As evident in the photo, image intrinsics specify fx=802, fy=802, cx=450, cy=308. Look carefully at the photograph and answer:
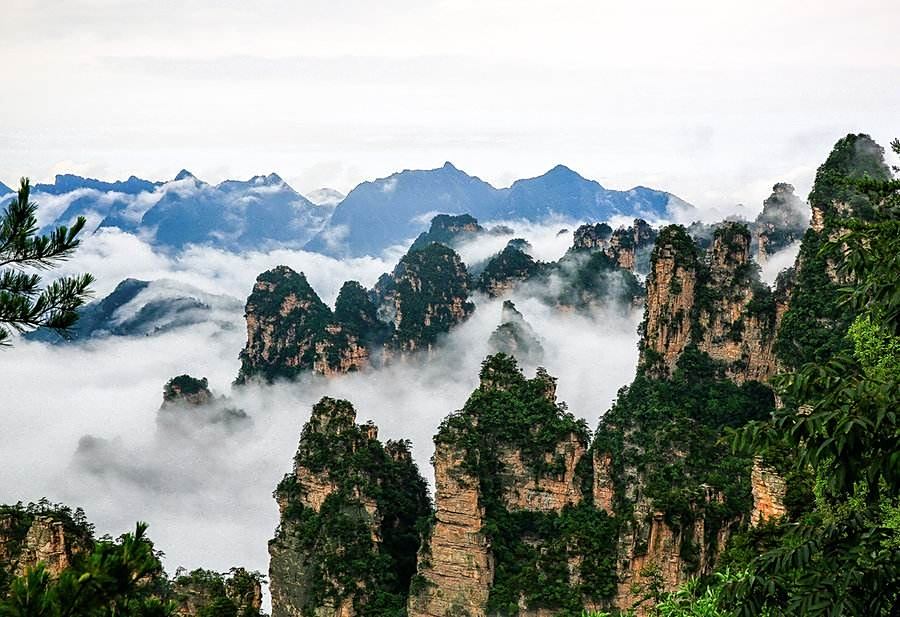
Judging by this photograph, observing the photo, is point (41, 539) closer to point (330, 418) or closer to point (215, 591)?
point (215, 591)

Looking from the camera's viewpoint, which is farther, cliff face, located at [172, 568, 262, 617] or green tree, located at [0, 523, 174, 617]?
cliff face, located at [172, 568, 262, 617]

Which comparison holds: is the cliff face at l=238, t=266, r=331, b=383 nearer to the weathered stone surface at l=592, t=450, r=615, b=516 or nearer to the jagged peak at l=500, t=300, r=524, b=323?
the jagged peak at l=500, t=300, r=524, b=323

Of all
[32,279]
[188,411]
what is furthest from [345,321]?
[32,279]

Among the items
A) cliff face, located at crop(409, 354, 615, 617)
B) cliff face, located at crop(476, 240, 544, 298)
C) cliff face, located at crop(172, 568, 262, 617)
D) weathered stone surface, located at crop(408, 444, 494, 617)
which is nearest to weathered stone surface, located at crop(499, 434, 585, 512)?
cliff face, located at crop(409, 354, 615, 617)

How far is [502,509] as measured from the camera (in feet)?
95.4

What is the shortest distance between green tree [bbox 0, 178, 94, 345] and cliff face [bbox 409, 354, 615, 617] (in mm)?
17863

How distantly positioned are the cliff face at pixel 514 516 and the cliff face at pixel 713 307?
25.9ft

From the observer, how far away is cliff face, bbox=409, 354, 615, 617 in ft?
78.2

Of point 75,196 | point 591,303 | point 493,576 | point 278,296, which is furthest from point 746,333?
point 75,196

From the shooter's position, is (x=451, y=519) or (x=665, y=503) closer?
(x=665, y=503)

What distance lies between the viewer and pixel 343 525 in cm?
2791

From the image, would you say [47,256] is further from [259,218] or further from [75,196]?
[259,218]

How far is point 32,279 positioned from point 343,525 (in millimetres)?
20492

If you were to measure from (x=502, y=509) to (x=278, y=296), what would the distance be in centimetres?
3604
